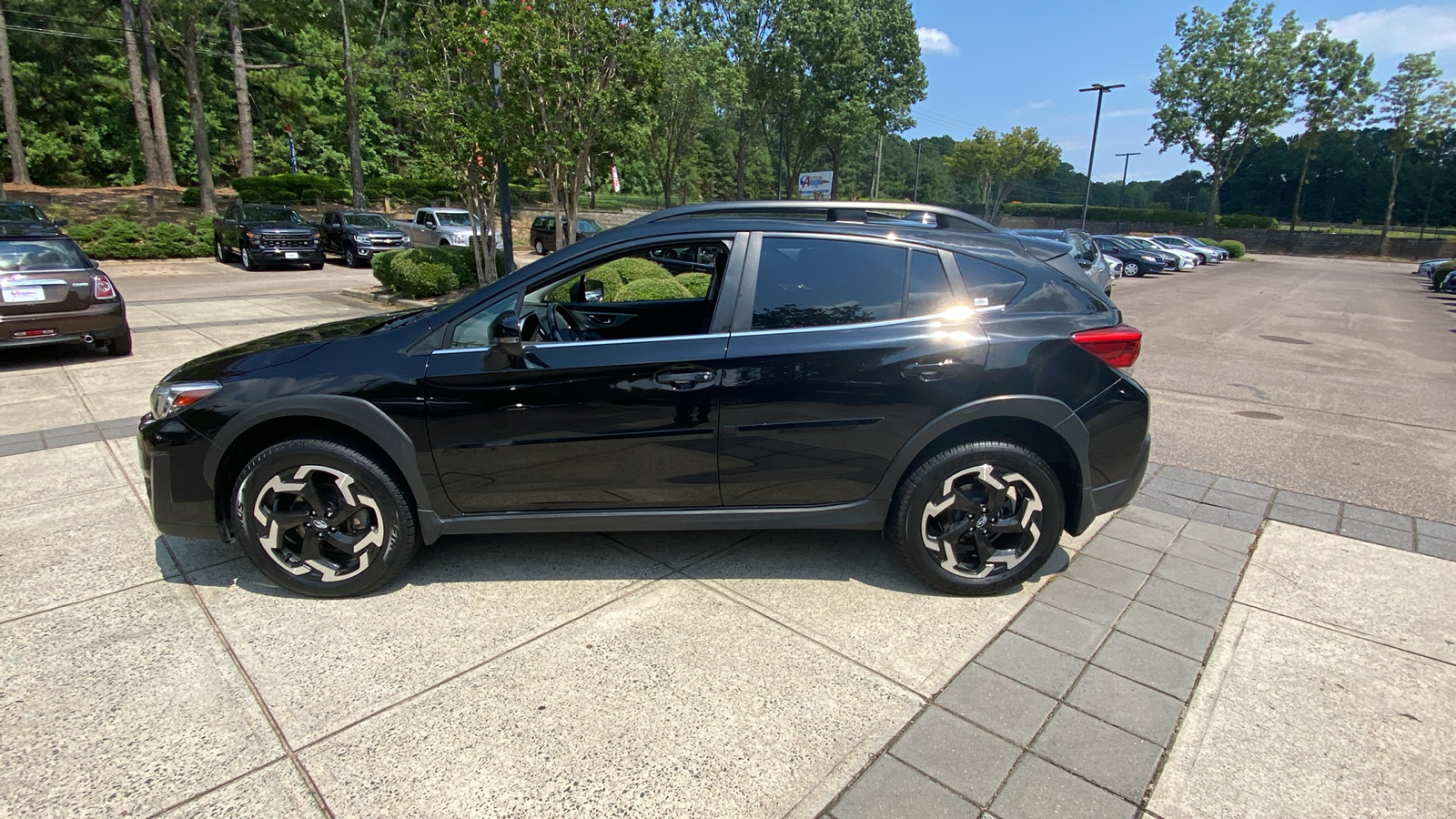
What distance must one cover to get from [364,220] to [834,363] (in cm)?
2236

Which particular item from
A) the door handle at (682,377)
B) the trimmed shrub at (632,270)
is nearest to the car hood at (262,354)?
the door handle at (682,377)

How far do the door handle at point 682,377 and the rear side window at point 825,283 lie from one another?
0.30 metres

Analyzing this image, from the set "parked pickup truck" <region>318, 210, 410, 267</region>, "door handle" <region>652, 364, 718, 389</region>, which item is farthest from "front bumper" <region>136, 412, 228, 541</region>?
"parked pickup truck" <region>318, 210, 410, 267</region>

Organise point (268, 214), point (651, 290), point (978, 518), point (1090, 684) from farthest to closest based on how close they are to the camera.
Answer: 1. point (268, 214)
2. point (651, 290)
3. point (978, 518)
4. point (1090, 684)

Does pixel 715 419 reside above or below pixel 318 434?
above

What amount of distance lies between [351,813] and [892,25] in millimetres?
46265

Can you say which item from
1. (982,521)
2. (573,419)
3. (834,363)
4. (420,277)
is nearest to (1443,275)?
(982,521)

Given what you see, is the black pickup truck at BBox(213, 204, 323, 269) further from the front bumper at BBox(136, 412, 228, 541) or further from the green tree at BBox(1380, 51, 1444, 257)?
the green tree at BBox(1380, 51, 1444, 257)

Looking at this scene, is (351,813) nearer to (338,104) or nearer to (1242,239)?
(338,104)

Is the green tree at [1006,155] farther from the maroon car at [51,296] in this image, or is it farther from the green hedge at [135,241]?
the maroon car at [51,296]

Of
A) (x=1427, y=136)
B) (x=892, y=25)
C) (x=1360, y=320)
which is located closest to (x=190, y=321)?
(x=1360, y=320)

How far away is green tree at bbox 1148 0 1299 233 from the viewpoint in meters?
50.5

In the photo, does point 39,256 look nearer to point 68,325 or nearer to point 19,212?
point 68,325

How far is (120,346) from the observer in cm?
817
